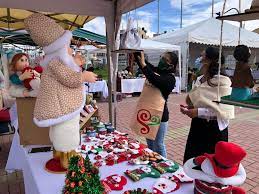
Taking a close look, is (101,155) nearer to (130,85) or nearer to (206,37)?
(130,85)

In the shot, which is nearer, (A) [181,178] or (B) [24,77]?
(A) [181,178]

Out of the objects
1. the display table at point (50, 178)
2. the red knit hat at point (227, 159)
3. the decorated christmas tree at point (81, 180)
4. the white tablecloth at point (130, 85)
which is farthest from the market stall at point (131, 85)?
the red knit hat at point (227, 159)

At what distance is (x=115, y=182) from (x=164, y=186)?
231mm

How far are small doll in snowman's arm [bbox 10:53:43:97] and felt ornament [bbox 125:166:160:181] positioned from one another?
843 mm

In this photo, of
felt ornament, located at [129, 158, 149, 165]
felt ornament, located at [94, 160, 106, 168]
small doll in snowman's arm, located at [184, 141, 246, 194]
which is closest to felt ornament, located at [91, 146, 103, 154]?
felt ornament, located at [94, 160, 106, 168]

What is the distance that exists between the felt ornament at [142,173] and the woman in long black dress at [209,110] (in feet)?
1.64

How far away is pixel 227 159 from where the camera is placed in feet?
2.63

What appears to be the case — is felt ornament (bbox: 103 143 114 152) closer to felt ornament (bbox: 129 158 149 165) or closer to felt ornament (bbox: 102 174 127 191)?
felt ornament (bbox: 129 158 149 165)

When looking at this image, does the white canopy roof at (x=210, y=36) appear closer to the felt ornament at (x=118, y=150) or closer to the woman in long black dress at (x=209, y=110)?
the woman in long black dress at (x=209, y=110)

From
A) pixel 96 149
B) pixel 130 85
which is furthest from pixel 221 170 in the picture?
pixel 130 85

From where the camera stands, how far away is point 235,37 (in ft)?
29.5

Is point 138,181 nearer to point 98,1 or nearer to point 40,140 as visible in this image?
point 40,140

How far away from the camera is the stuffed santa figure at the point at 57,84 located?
47.3 inches

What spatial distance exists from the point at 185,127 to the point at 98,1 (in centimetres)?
302
